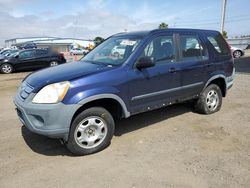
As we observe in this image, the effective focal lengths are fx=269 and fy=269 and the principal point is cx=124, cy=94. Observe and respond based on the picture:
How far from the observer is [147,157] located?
4.05 meters

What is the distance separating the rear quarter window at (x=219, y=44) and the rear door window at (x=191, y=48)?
1.26 ft

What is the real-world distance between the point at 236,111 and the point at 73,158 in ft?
13.4

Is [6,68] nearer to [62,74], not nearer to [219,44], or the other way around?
[62,74]

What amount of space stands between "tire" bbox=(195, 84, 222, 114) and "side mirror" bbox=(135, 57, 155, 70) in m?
1.91

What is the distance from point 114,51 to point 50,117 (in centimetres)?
181

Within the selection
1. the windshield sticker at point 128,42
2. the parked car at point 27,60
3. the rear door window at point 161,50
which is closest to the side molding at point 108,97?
the rear door window at point 161,50

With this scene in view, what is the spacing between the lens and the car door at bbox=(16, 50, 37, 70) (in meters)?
16.3

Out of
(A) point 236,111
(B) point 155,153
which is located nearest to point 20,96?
(B) point 155,153

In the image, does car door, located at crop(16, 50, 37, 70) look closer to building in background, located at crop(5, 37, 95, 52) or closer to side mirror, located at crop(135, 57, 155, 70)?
side mirror, located at crop(135, 57, 155, 70)

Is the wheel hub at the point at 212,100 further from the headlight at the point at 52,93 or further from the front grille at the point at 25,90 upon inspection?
the front grille at the point at 25,90

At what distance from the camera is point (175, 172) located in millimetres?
3619

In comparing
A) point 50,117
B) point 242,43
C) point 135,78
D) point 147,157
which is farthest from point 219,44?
point 242,43

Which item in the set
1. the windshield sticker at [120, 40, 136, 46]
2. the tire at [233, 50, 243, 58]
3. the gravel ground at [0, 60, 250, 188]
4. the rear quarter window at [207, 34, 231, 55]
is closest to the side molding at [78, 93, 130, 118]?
the gravel ground at [0, 60, 250, 188]

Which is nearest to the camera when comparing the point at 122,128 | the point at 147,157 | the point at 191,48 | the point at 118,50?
the point at 147,157
